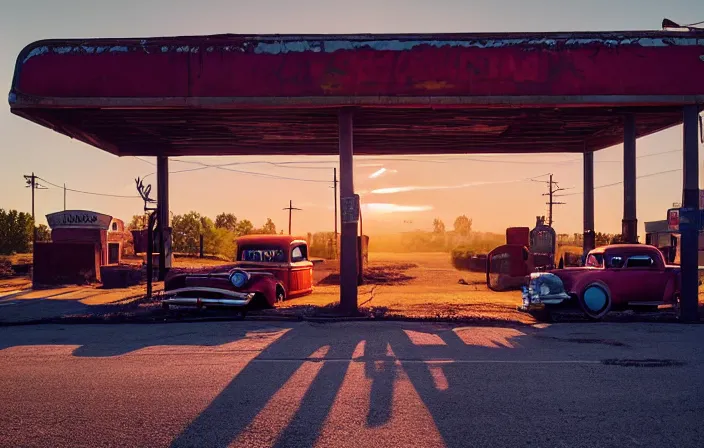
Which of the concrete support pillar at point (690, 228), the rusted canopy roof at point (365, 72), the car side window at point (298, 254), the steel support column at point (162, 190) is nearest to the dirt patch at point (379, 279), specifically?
the steel support column at point (162, 190)

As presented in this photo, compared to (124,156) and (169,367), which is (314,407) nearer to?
(169,367)

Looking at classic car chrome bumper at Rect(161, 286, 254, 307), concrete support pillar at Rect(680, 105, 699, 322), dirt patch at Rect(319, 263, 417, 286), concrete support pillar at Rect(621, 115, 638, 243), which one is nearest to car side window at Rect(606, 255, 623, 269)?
concrete support pillar at Rect(680, 105, 699, 322)

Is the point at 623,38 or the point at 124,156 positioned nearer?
the point at 623,38

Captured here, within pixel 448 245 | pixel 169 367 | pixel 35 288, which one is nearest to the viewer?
pixel 169 367

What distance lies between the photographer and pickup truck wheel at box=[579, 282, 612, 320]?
475 inches

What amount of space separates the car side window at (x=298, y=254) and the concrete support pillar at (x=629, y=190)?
8849 mm

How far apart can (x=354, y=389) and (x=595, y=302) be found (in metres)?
7.40

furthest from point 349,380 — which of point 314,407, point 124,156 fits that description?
point 124,156

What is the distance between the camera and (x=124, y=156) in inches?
882

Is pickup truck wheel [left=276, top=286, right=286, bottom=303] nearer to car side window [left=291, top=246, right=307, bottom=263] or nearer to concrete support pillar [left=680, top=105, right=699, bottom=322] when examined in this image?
car side window [left=291, top=246, right=307, bottom=263]

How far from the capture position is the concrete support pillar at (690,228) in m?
12.5

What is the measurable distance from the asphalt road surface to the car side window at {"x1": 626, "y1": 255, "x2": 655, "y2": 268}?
237 centimetres

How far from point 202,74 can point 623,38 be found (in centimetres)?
934

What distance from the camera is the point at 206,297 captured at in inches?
499
